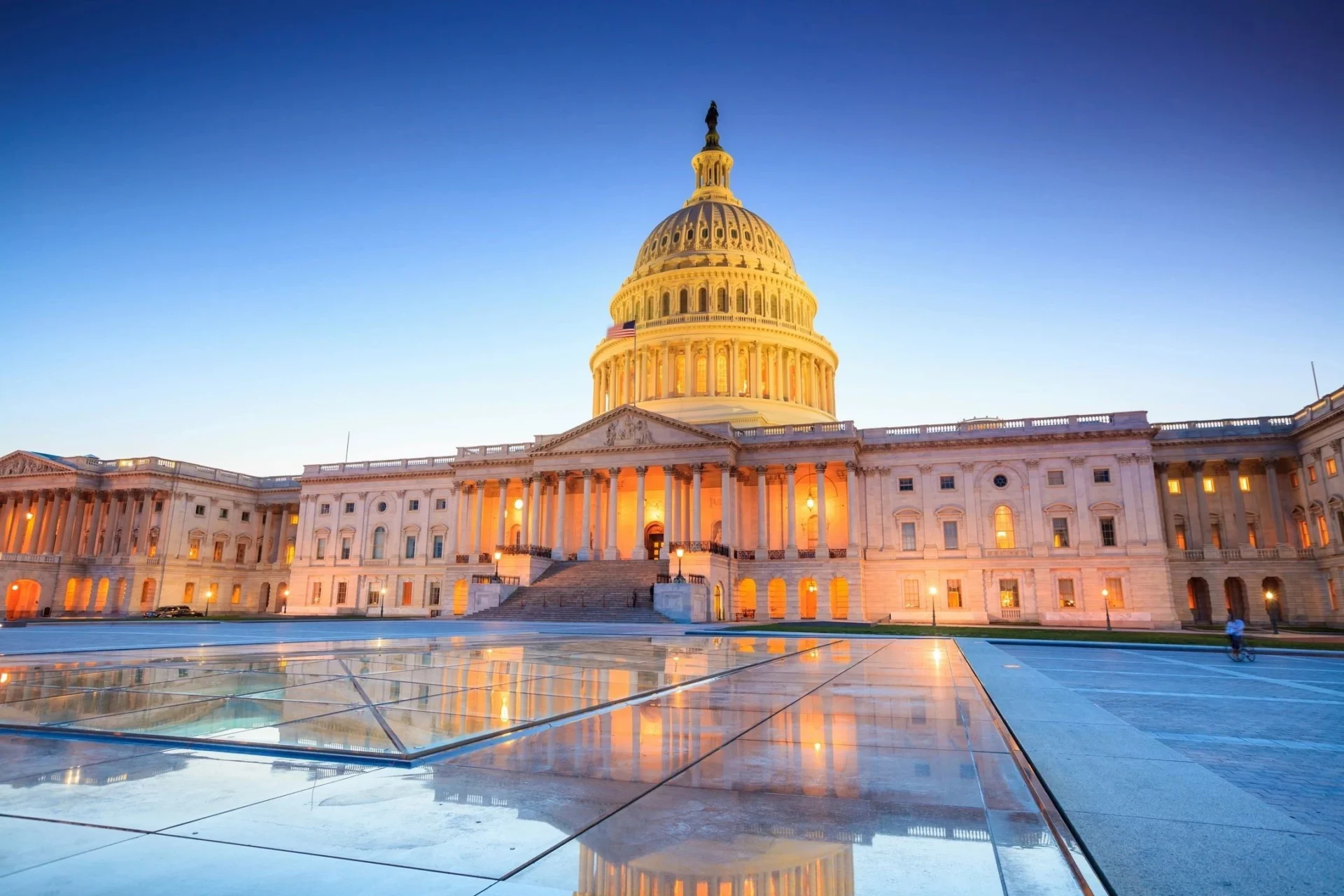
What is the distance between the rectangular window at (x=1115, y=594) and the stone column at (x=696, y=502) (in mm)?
30932

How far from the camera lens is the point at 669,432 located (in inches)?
2589

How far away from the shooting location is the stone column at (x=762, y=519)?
213 ft

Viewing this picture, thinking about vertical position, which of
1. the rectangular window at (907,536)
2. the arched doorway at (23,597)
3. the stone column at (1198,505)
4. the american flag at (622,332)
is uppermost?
the american flag at (622,332)

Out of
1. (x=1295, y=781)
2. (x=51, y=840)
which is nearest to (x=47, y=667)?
(x=51, y=840)

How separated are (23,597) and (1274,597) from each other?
111482 mm

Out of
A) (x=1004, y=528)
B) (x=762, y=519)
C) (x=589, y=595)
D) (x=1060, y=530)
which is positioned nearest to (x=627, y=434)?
(x=762, y=519)

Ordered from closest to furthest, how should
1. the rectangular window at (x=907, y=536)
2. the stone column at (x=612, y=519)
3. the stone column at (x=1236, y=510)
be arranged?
the stone column at (x=1236, y=510)
the rectangular window at (x=907, y=536)
the stone column at (x=612, y=519)

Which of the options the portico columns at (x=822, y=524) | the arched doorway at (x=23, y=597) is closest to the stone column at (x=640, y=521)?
the portico columns at (x=822, y=524)

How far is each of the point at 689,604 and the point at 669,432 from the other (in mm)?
18919

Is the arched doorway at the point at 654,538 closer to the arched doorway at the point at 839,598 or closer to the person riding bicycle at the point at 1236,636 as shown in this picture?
the arched doorway at the point at 839,598

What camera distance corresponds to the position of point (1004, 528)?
209ft

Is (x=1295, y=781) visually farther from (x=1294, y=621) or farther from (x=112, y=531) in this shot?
(x=112, y=531)

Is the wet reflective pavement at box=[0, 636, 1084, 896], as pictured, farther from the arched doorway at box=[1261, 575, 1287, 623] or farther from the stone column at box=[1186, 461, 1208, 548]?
the stone column at box=[1186, 461, 1208, 548]

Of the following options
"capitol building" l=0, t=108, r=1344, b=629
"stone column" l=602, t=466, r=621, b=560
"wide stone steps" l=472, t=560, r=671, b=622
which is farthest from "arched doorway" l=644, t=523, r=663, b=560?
"wide stone steps" l=472, t=560, r=671, b=622
